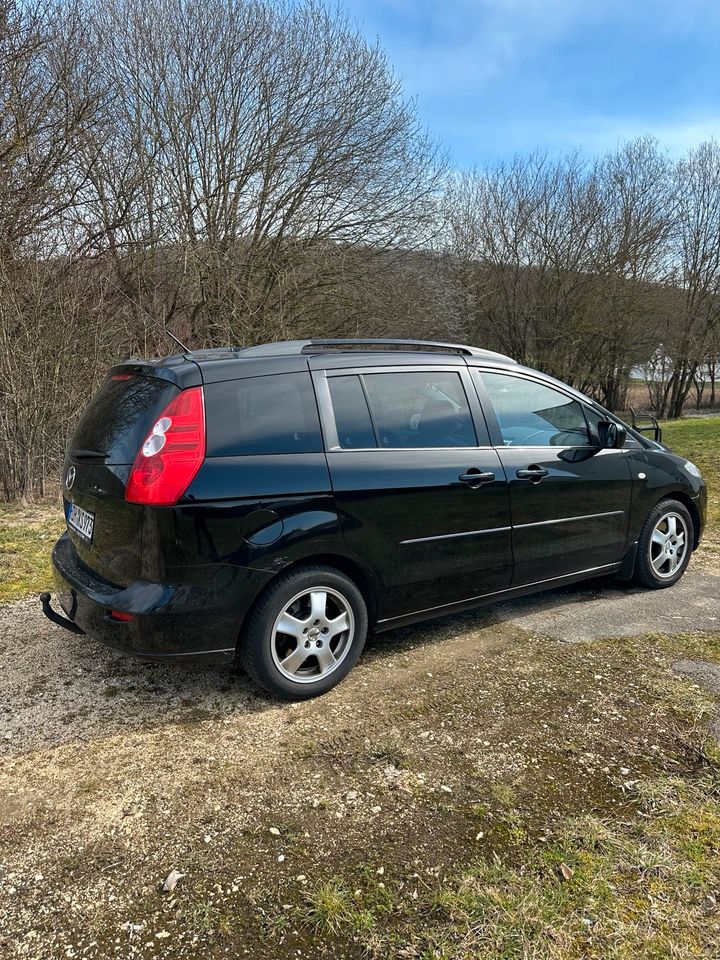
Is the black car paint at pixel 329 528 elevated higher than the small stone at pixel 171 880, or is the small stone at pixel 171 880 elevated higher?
the black car paint at pixel 329 528

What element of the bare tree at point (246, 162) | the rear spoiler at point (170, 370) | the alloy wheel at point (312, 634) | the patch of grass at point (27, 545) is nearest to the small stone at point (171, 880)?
the alloy wheel at point (312, 634)

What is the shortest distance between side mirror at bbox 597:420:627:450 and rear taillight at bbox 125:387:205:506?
282 cm

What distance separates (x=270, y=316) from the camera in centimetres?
1505

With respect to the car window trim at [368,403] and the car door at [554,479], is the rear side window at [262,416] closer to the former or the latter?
the car window trim at [368,403]

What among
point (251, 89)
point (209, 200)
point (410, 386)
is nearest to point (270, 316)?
point (209, 200)

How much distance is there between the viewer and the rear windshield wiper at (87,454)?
3.23m

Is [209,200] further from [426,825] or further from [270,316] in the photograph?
[426,825]

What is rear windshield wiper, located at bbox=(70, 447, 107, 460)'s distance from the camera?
323 centimetres

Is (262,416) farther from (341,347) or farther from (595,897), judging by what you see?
(595,897)

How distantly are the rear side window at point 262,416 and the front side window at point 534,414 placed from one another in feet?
4.32

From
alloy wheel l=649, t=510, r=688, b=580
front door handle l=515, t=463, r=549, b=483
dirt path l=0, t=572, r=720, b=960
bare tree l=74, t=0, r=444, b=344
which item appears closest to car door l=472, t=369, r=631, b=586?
front door handle l=515, t=463, r=549, b=483

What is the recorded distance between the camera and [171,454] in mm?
2939

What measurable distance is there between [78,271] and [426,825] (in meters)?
9.04

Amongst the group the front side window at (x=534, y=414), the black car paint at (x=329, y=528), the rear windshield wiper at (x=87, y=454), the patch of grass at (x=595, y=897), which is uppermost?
the front side window at (x=534, y=414)
